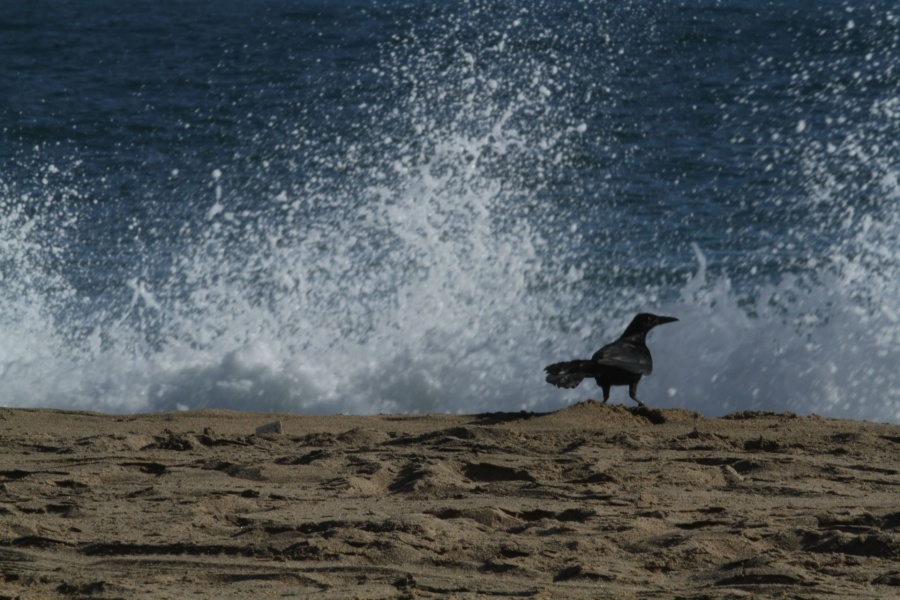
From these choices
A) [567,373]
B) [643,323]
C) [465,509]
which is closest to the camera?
[465,509]

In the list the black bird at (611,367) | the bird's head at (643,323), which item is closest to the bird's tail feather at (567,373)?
the black bird at (611,367)

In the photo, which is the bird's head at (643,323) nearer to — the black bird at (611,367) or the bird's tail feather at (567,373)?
the black bird at (611,367)

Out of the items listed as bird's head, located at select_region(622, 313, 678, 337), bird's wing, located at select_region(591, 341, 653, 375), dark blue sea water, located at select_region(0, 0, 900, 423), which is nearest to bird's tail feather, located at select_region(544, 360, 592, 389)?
bird's wing, located at select_region(591, 341, 653, 375)

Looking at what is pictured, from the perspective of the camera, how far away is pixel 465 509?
13.9 ft

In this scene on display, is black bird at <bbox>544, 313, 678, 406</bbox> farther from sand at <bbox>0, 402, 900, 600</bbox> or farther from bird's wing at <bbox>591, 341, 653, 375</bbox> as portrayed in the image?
sand at <bbox>0, 402, 900, 600</bbox>

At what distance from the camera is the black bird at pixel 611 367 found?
19.4 ft

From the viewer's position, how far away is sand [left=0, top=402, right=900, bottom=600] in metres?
3.54

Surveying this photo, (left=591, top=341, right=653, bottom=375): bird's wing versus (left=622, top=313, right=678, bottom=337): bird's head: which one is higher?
(left=622, top=313, right=678, bottom=337): bird's head

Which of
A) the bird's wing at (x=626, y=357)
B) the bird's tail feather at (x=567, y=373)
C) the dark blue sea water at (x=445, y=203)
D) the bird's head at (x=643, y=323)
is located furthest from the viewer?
the dark blue sea water at (x=445, y=203)

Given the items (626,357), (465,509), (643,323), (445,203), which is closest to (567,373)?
(626,357)

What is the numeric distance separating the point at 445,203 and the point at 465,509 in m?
6.06

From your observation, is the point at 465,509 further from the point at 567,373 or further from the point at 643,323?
the point at 643,323

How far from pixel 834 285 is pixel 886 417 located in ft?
4.73

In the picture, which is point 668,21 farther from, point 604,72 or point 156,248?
point 156,248
